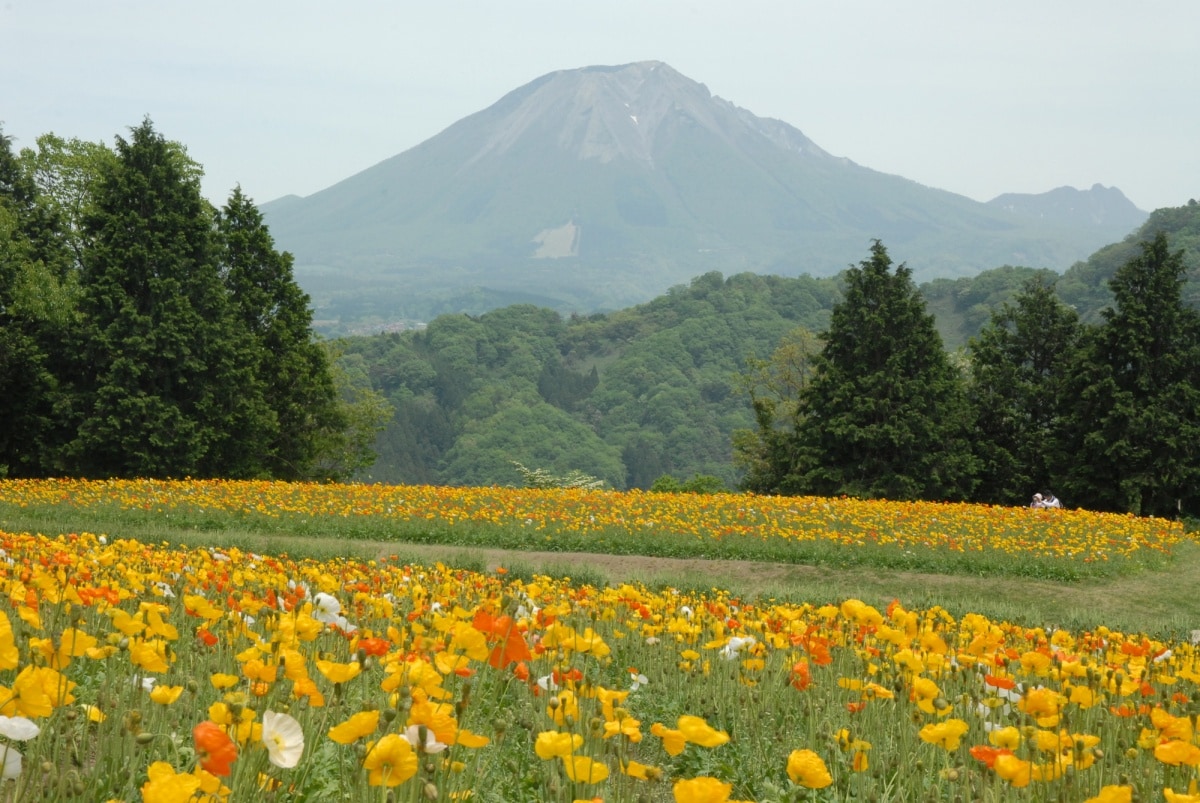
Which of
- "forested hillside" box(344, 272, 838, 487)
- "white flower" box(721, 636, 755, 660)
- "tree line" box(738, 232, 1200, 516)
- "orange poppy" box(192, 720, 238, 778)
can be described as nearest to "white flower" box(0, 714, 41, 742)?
"orange poppy" box(192, 720, 238, 778)

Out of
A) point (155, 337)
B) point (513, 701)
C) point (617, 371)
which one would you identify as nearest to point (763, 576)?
point (513, 701)

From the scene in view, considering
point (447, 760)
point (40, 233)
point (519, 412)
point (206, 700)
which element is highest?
point (40, 233)

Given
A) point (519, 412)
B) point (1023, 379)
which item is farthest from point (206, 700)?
point (519, 412)

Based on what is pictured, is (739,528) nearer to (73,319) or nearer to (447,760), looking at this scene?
(447,760)

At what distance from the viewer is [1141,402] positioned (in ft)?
109

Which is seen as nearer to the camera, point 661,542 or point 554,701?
point 554,701

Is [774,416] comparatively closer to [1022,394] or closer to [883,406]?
[883,406]

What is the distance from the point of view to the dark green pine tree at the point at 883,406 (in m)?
35.7

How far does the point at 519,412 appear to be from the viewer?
346ft

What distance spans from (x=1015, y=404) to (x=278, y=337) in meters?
27.5

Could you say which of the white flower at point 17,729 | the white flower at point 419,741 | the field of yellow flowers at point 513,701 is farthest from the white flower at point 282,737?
the white flower at point 17,729

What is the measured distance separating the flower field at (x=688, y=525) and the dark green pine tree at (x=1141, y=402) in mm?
10131

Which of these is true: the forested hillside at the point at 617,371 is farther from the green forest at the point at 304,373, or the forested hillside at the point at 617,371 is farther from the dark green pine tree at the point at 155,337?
the dark green pine tree at the point at 155,337

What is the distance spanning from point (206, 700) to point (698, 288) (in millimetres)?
127369
